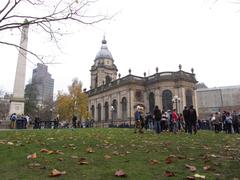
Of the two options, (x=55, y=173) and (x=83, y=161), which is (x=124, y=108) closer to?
(x=83, y=161)

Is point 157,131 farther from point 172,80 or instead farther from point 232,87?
point 232,87

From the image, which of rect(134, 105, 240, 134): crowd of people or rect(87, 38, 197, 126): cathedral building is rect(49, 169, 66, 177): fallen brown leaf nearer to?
rect(134, 105, 240, 134): crowd of people

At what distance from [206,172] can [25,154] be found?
4.67 meters

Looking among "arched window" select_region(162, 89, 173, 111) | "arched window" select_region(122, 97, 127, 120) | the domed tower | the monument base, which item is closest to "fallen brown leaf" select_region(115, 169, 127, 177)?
the monument base

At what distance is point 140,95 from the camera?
61.8m

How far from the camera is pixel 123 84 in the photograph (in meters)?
61.8

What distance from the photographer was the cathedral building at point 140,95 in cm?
5638

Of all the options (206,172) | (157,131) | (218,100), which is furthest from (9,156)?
(218,100)

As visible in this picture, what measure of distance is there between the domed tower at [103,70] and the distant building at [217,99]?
45941 millimetres

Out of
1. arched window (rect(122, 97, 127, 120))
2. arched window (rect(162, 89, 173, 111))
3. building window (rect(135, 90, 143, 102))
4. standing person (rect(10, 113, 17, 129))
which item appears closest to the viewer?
standing person (rect(10, 113, 17, 129))

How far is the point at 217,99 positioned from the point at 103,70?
56.7 metres

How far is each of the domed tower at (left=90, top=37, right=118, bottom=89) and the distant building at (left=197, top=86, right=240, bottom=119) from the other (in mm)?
45941

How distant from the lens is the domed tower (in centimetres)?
7731

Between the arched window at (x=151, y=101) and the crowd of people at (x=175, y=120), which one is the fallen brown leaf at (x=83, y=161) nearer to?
the crowd of people at (x=175, y=120)
